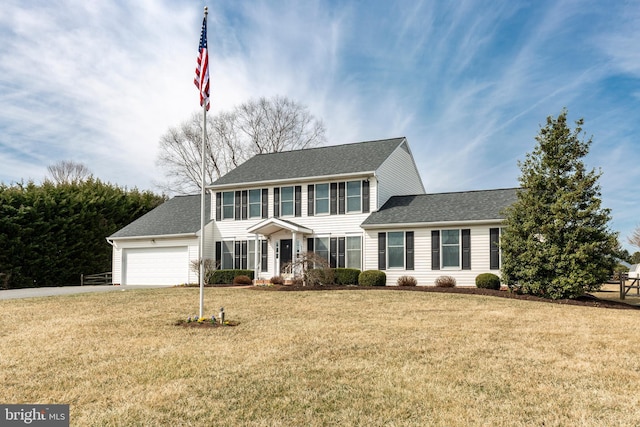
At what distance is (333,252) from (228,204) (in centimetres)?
695

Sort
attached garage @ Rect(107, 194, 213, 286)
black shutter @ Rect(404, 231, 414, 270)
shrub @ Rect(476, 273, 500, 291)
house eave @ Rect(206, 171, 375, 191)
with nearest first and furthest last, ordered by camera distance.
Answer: shrub @ Rect(476, 273, 500, 291), black shutter @ Rect(404, 231, 414, 270), house eave @ Rect(206, 171, 375, 191), attached garage @ Rect(107, 194, 213, 286)

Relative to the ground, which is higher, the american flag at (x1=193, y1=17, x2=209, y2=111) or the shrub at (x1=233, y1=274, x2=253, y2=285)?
the american flag at (x1=193, y1=17, x2=209, y2=111)

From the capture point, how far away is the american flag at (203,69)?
11070mm

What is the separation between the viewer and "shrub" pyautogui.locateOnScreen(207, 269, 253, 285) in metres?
24.1

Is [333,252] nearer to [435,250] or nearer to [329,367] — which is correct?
[435,250]

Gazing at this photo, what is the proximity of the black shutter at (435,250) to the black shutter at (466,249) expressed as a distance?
108 cm

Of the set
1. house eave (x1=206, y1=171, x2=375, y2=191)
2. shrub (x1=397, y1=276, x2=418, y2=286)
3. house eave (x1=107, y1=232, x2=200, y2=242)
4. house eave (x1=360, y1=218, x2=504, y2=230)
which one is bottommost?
shrub (x1=397, y1=276, x2=418, y2=286)

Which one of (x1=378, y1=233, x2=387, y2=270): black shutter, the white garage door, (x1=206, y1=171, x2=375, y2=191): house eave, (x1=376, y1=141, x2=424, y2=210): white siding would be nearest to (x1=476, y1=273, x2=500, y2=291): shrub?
(x1=378, y1=233, x2=387, y2=270): black shutter

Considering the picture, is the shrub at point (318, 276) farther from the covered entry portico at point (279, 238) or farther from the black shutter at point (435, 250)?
the black shutter at point (435, 250)

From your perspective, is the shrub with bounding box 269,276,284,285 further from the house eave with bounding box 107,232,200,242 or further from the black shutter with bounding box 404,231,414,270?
the black shutter with bounding box 404,231,414,270

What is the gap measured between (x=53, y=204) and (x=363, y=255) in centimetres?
1728

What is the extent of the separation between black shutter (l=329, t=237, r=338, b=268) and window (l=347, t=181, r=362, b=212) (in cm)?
169

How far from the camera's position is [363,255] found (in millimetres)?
22562

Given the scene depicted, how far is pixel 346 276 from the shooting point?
21766mm
